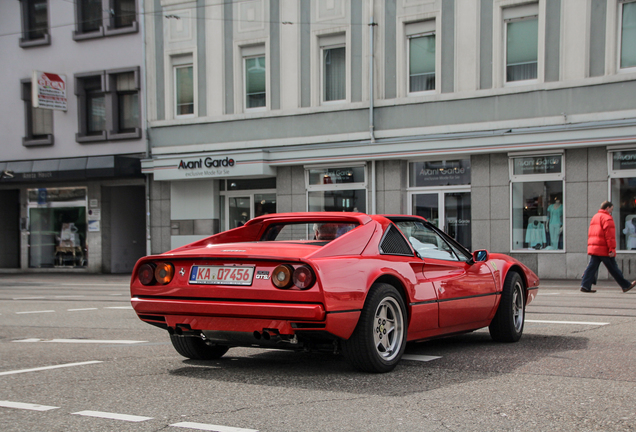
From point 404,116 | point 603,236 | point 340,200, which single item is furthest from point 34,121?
point 603,236

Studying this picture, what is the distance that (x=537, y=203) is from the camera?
18719 mm

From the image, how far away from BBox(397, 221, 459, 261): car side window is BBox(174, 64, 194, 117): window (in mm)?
17824

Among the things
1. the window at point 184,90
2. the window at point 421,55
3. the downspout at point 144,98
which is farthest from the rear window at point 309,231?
the downspout at point 144,98

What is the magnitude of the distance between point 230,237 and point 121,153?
1872 cm

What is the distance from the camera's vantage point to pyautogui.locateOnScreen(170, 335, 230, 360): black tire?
643 cm

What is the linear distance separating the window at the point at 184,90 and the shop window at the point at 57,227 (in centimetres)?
460

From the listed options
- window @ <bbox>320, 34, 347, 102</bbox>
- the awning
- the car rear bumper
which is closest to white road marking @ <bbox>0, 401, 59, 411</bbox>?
the car rear bumper

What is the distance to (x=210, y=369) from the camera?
609cm

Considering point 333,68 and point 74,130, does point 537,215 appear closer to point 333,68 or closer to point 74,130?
point 333,68

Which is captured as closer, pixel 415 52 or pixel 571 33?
pixel 571 33

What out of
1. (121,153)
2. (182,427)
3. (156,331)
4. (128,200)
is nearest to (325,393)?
(182,427)

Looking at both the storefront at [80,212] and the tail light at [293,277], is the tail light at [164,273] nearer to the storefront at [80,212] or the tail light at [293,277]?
the tail light at [293,277]

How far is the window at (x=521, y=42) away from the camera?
1867 centimetres

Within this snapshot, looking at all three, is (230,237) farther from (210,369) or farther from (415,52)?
(415,52)
